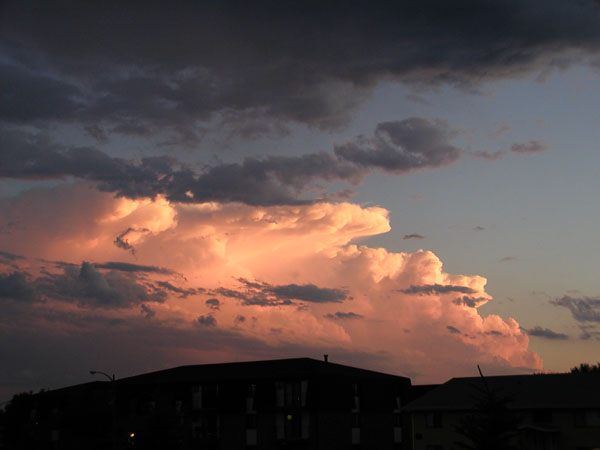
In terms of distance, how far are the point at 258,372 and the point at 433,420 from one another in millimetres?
22909

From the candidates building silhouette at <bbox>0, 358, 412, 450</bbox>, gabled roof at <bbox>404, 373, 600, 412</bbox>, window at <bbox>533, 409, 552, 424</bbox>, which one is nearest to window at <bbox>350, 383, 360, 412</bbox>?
building silhouette at <bbox>0, 358, 412, 450</bbox>

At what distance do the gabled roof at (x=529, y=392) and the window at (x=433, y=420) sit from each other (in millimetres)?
765

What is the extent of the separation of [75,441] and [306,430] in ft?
91.6

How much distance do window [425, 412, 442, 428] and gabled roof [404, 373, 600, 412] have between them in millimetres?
765

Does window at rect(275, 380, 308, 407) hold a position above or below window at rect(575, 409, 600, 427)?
above

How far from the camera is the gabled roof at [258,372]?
71.4 m

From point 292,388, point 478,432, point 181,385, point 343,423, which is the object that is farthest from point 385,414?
point 478,432

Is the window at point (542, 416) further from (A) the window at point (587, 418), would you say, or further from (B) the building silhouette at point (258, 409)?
(B) the building silhouette at point (258, 409)

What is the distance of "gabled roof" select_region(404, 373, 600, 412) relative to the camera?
52438 mm

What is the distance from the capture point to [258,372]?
246 ft

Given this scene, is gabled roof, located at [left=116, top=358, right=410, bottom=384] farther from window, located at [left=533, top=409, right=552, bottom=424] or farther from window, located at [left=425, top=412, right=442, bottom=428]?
window, located at [left=533, top=409, right=552, bottom=424]

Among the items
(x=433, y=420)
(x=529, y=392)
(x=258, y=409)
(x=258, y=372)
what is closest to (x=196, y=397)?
(x=258, y=372)

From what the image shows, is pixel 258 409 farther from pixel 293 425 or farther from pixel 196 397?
pixel 196 397

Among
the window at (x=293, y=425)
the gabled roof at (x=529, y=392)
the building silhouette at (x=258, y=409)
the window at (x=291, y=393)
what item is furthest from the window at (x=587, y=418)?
the window at (x=291, y=393)
